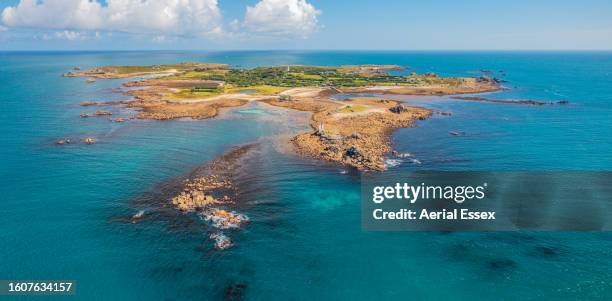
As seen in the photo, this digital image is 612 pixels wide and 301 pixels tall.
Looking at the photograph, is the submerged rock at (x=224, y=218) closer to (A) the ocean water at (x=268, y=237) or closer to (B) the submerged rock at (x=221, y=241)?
(A) the ocean water at (x=268, y=237)

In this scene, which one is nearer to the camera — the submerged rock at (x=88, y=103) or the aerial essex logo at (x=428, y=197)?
the aerial essex logo at (x=428, y=197)

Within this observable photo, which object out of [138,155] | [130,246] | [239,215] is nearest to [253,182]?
[239,215]

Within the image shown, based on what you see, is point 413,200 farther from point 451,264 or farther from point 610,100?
point 610,100

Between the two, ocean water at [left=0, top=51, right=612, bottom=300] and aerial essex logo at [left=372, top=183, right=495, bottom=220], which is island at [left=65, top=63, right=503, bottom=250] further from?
aerial essex logo at [left=372, top=183, right=495, bottom=220]

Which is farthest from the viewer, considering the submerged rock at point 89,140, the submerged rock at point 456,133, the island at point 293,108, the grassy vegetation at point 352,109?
the grassy vegetation at point 352,109

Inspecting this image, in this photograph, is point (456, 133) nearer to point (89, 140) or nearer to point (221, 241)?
point (221, 241)

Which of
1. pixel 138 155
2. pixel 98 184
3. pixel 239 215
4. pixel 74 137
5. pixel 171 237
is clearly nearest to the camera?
pixel 171 237

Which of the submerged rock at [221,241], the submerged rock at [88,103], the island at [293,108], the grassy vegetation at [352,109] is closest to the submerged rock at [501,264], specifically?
the island at [293,108]

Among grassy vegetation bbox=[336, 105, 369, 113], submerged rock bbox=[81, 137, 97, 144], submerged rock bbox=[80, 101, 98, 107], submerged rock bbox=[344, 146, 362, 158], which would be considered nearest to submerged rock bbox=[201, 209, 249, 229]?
submerged rock bbox=[344, 146, 362, 158]

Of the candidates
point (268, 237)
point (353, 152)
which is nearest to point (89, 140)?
point (353, 152)

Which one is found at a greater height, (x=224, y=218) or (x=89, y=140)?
(x=89, y=140)

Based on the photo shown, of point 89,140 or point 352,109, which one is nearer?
point 89,140
